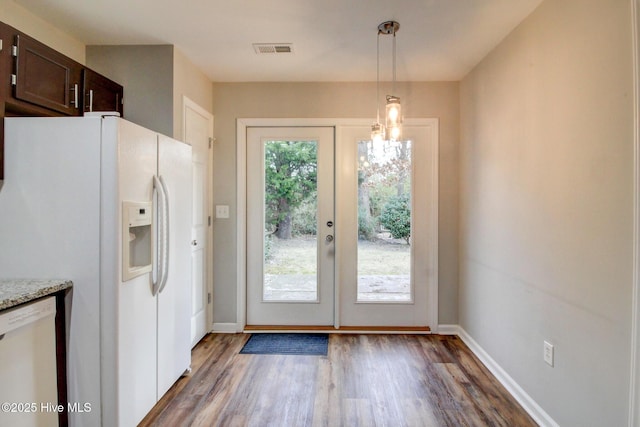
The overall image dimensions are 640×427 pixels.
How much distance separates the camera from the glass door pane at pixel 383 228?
325cm

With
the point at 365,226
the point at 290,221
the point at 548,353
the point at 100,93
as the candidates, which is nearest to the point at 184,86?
the point at 100,93

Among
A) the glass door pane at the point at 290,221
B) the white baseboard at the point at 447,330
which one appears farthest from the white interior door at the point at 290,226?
the white baseboard at the point at 447,330

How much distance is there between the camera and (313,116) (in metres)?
3.23

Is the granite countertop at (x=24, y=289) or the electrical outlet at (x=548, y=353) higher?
the granite countertop at (x=24, y=289)

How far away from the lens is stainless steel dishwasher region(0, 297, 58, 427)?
139 cm

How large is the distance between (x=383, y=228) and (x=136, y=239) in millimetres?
2178

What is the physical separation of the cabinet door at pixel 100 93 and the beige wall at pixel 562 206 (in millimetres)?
2851

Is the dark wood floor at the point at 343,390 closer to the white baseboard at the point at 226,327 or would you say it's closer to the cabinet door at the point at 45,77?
the white baseboard at the point at 226,327

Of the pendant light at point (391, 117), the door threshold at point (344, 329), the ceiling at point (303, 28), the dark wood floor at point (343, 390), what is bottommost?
the dark wood floor at point (343, 390)

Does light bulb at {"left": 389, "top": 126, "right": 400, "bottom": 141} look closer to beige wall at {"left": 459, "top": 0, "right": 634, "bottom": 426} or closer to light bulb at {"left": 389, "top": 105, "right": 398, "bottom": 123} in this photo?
light bulb at {"left": 389, "top": 105, "right": 398, "bottom": 123}

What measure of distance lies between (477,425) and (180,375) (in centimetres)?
197

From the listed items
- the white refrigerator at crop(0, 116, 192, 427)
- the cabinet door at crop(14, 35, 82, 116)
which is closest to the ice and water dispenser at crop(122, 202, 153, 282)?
the white refrigerator at crop(0, 116, 192, 427)

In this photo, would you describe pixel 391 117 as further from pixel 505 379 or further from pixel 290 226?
pixel 505 379

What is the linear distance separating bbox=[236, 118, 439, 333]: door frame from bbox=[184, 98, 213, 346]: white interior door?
0.29 metres
